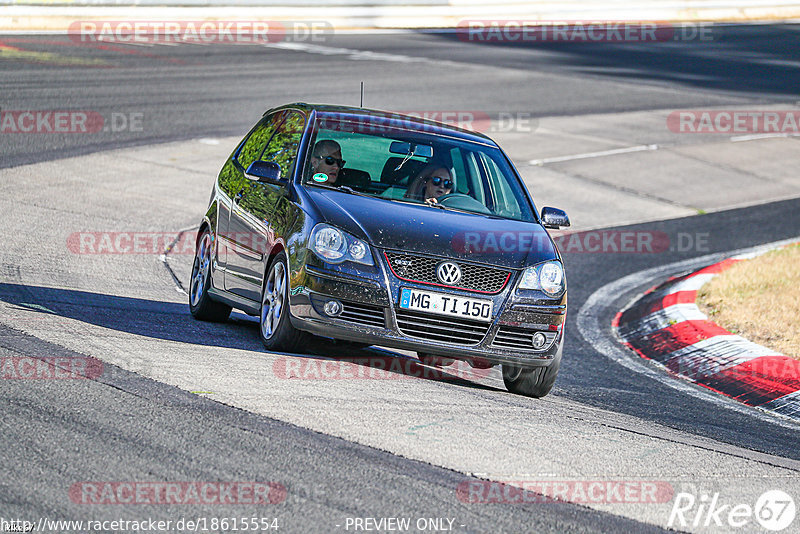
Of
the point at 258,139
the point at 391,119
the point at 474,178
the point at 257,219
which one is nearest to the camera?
the point at 257,219

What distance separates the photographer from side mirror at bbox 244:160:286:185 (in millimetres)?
7910

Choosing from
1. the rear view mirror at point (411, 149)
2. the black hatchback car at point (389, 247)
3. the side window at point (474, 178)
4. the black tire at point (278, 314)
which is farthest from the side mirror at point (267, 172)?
the side window at point (474, 178)

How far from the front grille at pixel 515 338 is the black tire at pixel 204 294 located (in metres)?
2.39

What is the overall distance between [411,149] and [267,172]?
1.07 meters

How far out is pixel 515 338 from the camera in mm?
7340

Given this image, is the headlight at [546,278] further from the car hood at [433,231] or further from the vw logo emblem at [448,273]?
the vw logo emblem at [448,273]

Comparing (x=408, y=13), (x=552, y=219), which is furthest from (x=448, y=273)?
(x=408, y=13)

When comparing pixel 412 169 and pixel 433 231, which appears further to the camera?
pixel 412 169

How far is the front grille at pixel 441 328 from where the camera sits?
708cm

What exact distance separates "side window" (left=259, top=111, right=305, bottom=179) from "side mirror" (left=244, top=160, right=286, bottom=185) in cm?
9

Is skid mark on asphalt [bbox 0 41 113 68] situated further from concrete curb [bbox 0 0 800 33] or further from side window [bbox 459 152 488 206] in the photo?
side window [bbox 459 152 488 206]

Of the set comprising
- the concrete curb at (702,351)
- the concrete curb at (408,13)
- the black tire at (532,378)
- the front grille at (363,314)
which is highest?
the concrete curb at (408,13)

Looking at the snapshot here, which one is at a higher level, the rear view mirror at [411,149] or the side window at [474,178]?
the rear view mirror at [411,149]

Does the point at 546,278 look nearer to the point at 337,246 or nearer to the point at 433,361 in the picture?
the point at 337,246
